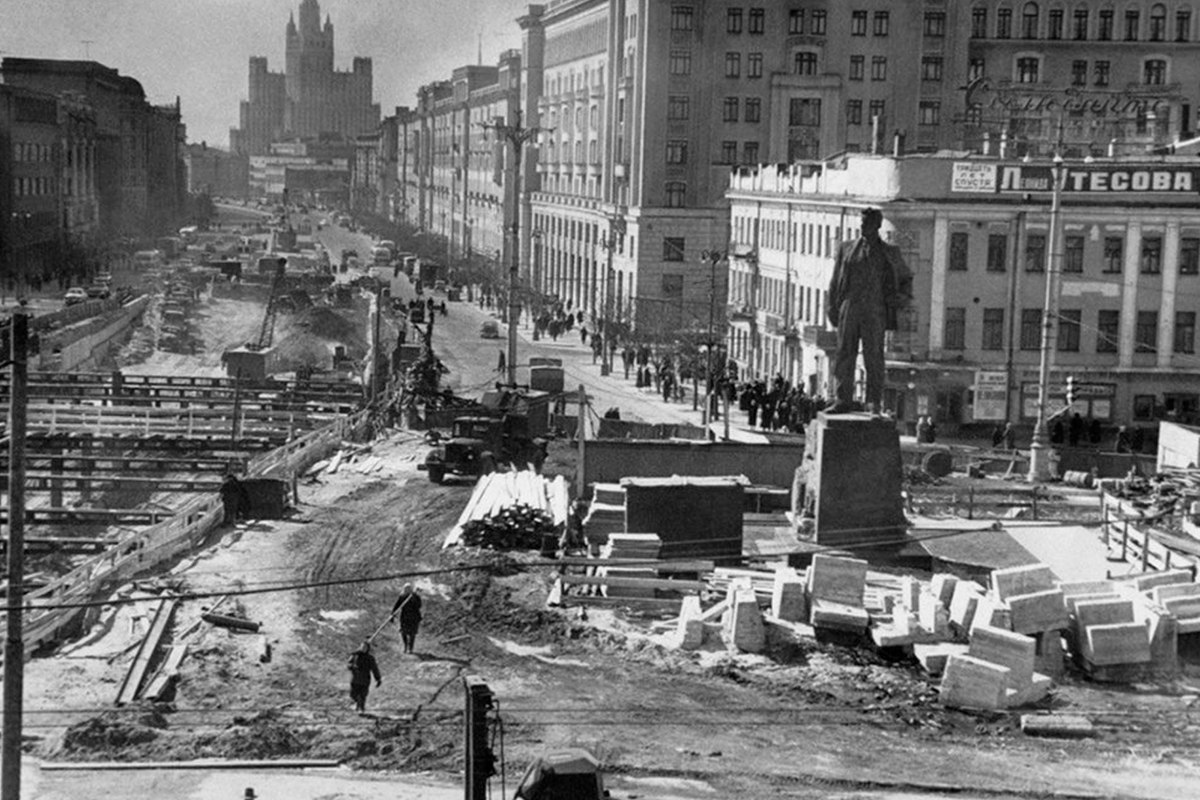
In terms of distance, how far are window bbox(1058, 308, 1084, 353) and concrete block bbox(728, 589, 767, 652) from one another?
30.2 metres

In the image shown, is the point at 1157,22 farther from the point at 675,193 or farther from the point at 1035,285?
the point at 1035,285

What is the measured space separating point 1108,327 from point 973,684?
32.1 metres

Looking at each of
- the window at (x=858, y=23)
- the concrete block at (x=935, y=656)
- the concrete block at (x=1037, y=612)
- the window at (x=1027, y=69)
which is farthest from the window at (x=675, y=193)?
the concrete block at (x=935, y=656)

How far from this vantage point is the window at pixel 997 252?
180 feet

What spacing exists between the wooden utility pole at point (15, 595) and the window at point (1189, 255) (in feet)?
138

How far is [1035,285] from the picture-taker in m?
55.3

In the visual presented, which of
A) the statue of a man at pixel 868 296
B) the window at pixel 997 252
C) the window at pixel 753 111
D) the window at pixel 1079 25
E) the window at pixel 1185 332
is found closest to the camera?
the statue of a man at pixel 868 296

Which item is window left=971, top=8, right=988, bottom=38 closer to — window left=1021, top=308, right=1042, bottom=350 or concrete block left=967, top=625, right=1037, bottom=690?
window left=1021, top=308, right=1042, bottom=350

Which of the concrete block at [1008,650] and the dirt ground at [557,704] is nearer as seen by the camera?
the dirt ground at [557,704]

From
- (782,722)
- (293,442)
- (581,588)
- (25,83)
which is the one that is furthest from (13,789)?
(25,83)

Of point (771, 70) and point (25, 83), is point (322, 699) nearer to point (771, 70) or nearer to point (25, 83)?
point (771, 70)

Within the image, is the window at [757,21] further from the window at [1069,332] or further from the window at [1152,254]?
the window at [1152,254]

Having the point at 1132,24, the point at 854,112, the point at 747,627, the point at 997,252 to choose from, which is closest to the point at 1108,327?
the point at 997,252

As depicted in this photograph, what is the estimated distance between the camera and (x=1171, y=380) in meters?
56.3
